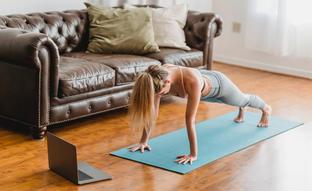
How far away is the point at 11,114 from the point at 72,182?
98 centimetres

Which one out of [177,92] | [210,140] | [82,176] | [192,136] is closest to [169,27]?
[210,140]

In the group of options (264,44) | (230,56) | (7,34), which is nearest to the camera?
(7,34)

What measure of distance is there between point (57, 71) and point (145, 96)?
2.67 ft

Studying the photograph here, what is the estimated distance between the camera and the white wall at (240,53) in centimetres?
607

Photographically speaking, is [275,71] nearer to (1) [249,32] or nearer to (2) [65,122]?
(1) [249,32]

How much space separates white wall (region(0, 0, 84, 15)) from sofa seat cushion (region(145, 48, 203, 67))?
1.09 metres

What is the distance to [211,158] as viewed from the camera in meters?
3.55

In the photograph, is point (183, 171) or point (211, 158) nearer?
point (183, 171)

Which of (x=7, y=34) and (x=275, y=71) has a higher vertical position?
(x=7, y=34)

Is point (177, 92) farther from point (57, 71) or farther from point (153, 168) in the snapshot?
point (57, 71)

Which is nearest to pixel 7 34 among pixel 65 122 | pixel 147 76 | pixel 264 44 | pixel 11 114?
pixel 11 114

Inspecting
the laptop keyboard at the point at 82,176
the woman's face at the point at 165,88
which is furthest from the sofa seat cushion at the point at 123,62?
the laptop keyboard at the point at 82,176

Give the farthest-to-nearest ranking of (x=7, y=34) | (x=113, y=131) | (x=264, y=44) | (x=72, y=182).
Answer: (x=264, y=44)
(x=113, y=131)
(x=7, y=34)
(x=72, y=182)

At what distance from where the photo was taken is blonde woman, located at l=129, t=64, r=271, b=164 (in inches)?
128
